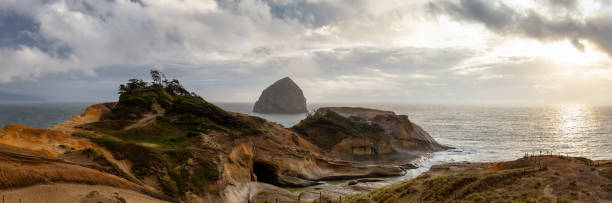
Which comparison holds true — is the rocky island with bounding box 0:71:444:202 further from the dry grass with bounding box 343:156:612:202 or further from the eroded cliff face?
the dry grass with bounding box 343:156:612:202

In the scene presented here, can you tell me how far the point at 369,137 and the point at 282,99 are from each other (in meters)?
131

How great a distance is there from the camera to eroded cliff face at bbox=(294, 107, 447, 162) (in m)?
54.2

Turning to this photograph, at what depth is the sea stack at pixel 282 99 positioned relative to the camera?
185 meters

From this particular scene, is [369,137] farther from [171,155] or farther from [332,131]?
[171,155]

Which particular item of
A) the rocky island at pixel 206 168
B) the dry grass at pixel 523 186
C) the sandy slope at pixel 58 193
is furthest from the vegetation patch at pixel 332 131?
the sandy slope at pixel 58 193

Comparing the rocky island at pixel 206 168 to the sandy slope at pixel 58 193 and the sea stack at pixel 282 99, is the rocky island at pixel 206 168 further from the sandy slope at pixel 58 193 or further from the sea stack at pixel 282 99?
the sea stack at pixel 282 99

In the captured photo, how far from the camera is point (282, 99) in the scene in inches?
7333

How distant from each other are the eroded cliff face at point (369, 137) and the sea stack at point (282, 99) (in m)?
116

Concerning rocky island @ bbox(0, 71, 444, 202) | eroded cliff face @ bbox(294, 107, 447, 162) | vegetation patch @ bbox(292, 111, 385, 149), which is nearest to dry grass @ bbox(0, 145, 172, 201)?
rocky island @ bbox(0, 71, 444, 202)

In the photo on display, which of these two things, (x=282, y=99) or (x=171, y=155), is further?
(x=282, y=99)

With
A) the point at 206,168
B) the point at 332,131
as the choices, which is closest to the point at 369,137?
the point at 332,131

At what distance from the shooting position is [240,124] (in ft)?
136

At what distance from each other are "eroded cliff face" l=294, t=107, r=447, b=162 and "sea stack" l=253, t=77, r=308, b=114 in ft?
380

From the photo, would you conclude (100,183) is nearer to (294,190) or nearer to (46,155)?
(46,155)
